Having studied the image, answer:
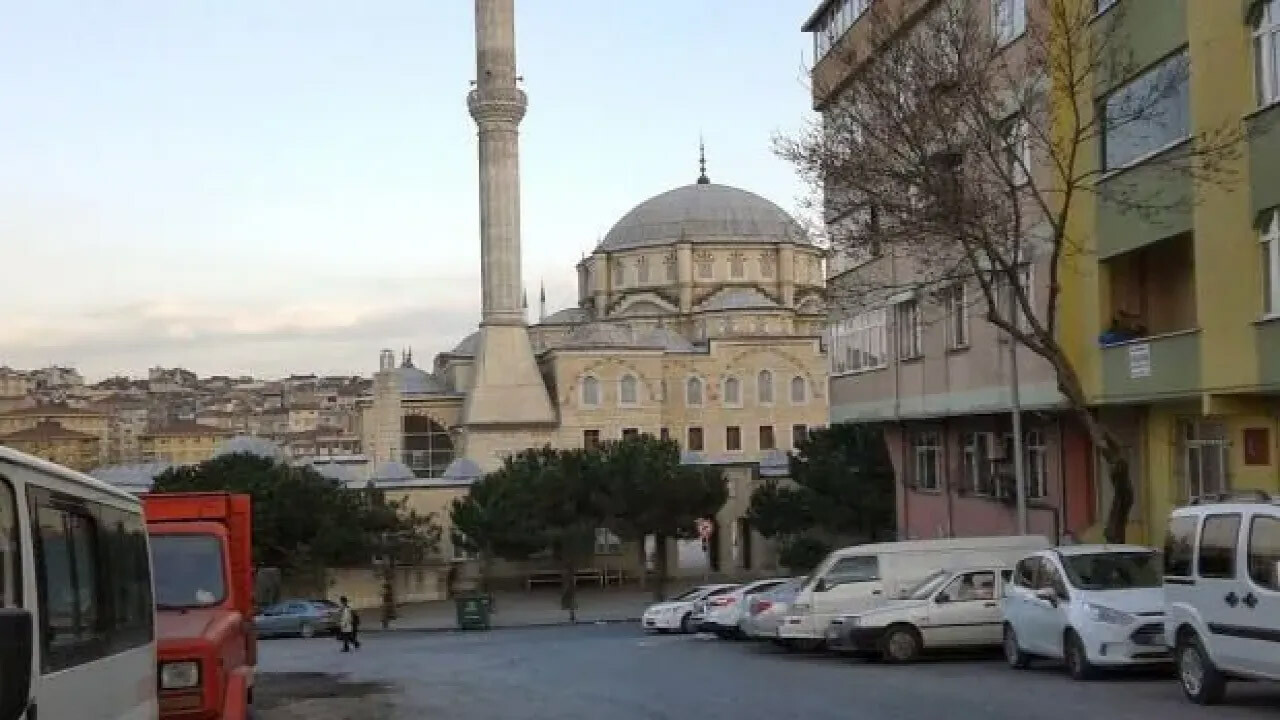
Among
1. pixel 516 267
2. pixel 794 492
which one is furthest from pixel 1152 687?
pixel 516 267

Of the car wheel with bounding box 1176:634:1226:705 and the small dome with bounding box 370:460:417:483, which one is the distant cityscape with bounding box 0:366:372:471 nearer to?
the small dome with bounding box 370:460:417:483

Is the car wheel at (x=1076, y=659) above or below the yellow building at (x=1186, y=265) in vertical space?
below

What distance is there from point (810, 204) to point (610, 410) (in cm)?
6091

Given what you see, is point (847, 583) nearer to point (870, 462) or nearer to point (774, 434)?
point (870, 462)

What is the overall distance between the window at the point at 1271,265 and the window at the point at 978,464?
10498mm

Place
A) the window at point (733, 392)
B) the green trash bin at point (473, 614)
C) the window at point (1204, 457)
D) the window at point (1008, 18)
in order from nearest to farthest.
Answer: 1. the window at point (1204, 457)
2. the window at point (1008, 18)
3. the green trash bin at point (473, 614)
4. the window at point (733, 392)

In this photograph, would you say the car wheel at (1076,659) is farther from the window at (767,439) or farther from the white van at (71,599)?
the window at (767,439)

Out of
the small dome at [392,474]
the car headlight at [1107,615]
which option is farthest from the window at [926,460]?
the small dome at [392,474]

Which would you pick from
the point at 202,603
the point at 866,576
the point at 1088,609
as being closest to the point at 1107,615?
the point at 1088,609

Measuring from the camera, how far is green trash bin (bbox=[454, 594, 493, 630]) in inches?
1811

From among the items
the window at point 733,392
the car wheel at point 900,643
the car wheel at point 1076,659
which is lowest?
the car wheel at point 900,643

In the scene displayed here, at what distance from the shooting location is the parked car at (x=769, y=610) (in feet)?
78.5

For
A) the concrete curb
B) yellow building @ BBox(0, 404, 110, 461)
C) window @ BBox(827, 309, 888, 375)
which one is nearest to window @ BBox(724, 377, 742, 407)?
the concrete curb

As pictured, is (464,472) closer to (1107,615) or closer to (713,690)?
(713,690)
